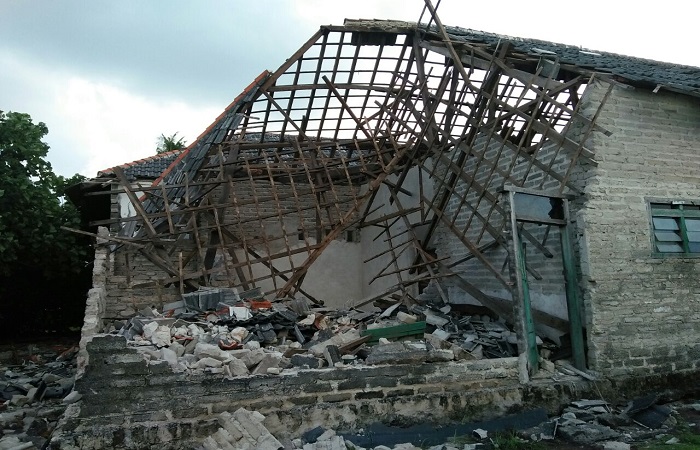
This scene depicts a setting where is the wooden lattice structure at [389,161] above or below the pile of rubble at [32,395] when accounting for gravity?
above

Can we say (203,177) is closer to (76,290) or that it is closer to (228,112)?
(228,112)

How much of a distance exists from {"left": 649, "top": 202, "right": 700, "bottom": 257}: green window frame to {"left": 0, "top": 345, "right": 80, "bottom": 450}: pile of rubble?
8028 millimetres

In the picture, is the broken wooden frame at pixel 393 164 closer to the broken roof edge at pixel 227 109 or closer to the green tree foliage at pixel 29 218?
the broken roof edge at pixel 227 109

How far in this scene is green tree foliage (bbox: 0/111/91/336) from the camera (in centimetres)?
1212

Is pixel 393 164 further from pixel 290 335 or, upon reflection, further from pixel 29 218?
pixel 29 218

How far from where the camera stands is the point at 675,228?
25.0 ft

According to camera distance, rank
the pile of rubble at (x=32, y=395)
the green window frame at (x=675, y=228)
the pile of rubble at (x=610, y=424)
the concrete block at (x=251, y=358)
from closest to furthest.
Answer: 1. the pile of rubble at (x=610, y=424)
2. the concrete block at (x=251, y=358)
3. the pile of rubble at (x=32, y=395)
4. the green window frame at (x=675, y=228)

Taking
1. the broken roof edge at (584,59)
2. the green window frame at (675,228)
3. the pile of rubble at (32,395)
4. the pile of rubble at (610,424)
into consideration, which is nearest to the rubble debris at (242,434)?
the pile of rubble at (32,395)

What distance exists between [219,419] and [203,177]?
6744 mm

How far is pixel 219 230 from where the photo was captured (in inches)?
393

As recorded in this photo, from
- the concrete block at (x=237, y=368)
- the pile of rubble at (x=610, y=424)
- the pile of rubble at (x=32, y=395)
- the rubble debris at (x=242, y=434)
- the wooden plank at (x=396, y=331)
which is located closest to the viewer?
the rubble debris at (x=242, y=434)

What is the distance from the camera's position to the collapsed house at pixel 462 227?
590 cm

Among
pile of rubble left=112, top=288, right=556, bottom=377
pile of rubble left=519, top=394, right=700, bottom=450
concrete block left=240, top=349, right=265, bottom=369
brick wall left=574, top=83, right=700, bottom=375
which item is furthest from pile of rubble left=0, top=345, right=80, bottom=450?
brick wall left=574, top=83, right=700, bottom=375

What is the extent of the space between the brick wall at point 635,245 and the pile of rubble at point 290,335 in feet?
3.70
